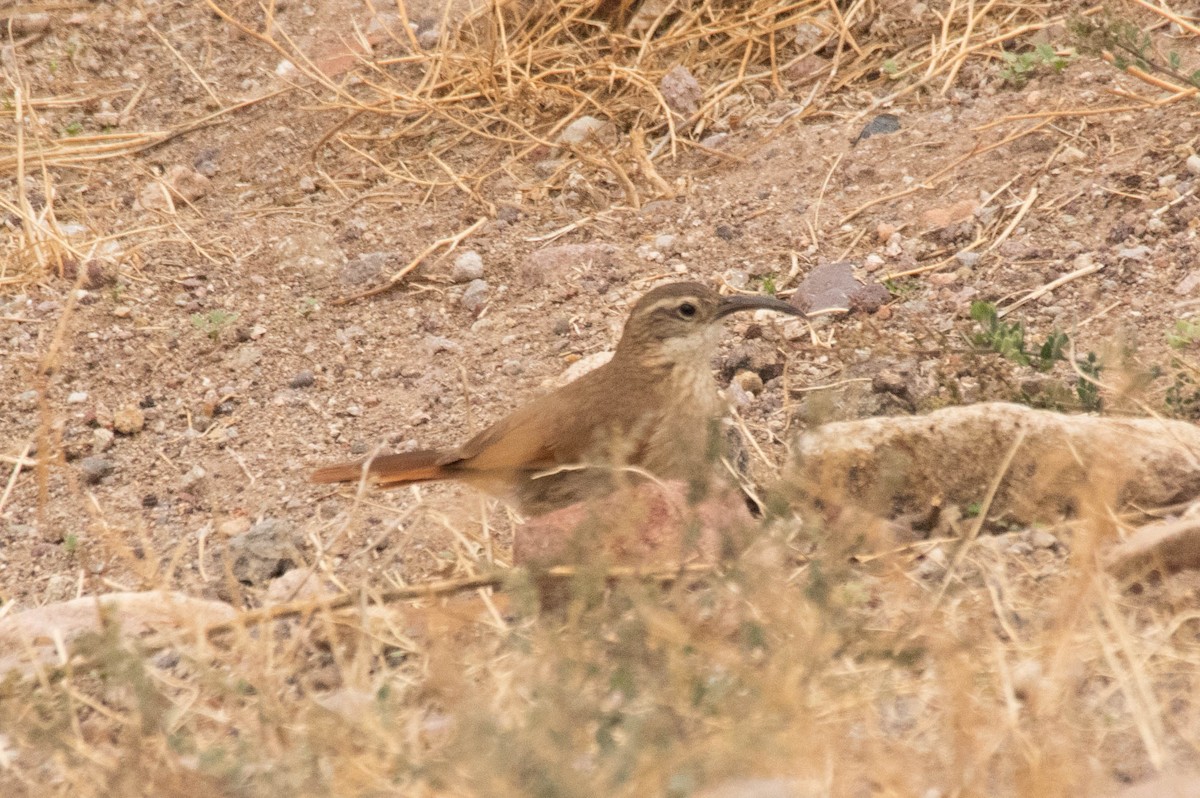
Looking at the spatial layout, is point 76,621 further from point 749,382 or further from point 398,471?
point 749,382

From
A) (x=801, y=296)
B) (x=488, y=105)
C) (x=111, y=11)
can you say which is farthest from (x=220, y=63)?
(x=801, y=296)

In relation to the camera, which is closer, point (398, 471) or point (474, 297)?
point (398, 471)

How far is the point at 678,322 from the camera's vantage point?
4.75 meters

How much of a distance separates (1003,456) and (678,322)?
3.97 ft

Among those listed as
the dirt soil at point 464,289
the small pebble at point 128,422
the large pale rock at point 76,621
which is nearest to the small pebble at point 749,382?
the dirt soil at point 464,289

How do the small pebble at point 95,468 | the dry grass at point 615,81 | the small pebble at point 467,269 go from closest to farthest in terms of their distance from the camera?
the small pebble at point 95,468
the small pebble at point 467,269
the dry grass at point 615,81

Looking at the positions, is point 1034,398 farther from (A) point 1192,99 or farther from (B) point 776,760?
(B) point 776,760

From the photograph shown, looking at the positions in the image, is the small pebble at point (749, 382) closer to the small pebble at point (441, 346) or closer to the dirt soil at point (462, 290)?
the dirt soil at point (462, 290)

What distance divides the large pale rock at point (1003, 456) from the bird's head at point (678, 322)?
2.23 feet

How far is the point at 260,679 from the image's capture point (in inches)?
107

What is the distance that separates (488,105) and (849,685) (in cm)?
480

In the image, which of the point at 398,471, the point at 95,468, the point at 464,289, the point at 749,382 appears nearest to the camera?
the point at 398,471

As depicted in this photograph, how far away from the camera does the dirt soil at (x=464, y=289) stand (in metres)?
4.86

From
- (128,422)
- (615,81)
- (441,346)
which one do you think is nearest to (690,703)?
(441,346)
